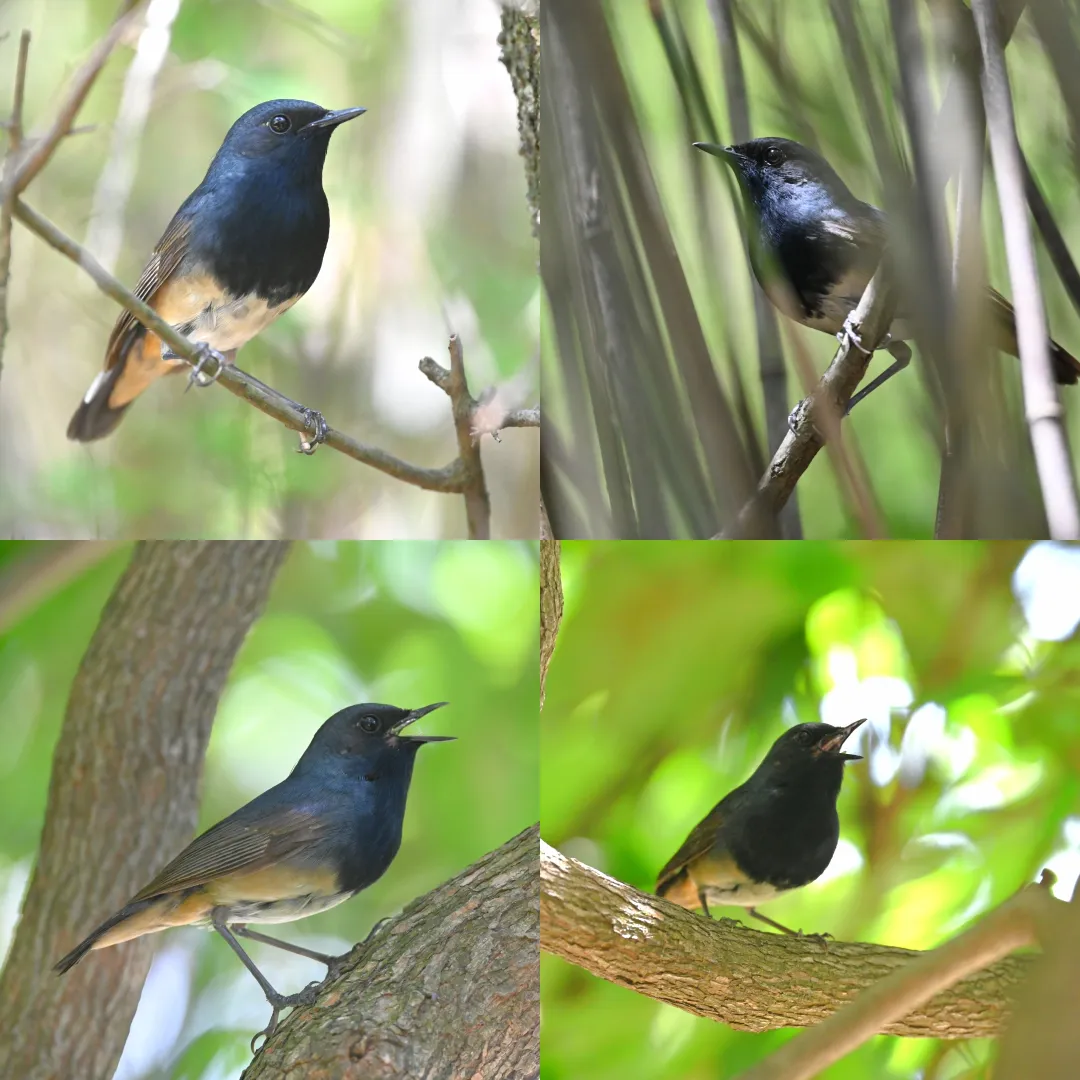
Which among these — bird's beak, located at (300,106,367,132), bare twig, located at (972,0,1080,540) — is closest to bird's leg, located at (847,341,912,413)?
bare twig, located at (972,0,1080,540)

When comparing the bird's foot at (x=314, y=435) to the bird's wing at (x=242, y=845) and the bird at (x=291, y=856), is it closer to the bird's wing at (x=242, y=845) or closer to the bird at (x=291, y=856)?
the bird at (x=291, y=856)

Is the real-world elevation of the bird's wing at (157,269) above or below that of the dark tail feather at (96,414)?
above

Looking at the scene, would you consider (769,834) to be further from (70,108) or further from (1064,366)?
(70,108)

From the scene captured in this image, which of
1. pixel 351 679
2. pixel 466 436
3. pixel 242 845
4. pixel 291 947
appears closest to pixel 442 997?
pixel 291 947

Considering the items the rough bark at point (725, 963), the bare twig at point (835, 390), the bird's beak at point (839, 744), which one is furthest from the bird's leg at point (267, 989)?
the bare twig at point (835, 390)

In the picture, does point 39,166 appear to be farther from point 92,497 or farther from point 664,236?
point 664,236

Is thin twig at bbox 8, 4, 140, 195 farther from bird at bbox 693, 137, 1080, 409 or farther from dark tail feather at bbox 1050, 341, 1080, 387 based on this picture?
dark tail feather at bbox 1050, 341, 1080, 387
